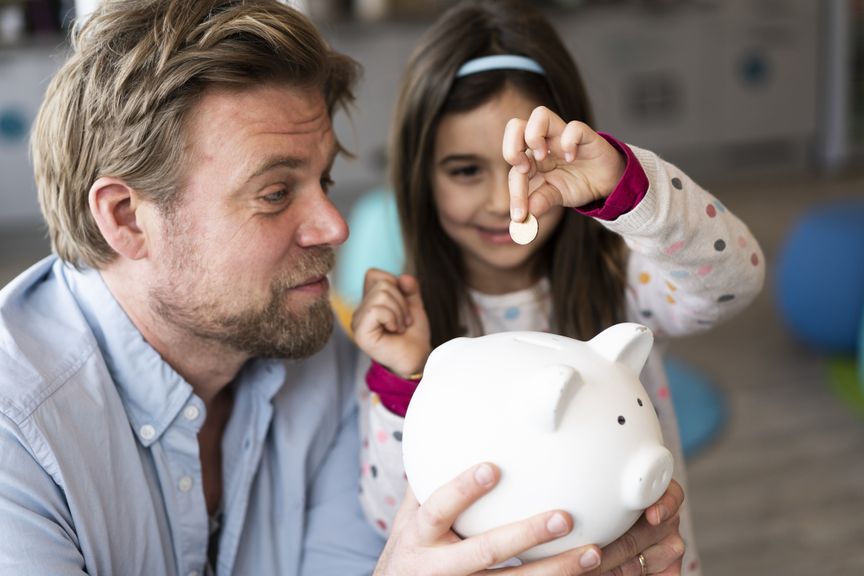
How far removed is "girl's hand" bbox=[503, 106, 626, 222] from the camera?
1.10m

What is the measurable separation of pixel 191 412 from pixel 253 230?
271 millimetres

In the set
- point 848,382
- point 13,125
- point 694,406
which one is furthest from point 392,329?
point 13,125

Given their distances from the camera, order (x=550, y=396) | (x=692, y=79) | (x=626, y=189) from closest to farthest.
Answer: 1. (x=550, y=396)
2. (x=626, y=189)
3. (x=692, y=79)

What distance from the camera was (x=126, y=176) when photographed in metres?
1.32

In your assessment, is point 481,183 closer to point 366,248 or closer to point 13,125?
point 366,248

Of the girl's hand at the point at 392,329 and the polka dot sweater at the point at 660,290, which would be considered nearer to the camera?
the polka dot sweater at the point at 660,290

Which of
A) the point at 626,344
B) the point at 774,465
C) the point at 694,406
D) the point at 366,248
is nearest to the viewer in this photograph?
the point at 626,344

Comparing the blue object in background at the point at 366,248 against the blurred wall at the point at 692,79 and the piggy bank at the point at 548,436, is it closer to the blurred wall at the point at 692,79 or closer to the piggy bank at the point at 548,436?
the piggy bank at the point at 548,436

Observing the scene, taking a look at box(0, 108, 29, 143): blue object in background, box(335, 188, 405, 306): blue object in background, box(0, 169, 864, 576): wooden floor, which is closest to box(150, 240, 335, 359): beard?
box(335, 188, 405, 306): blue object in background

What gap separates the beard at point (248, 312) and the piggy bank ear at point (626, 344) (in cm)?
46

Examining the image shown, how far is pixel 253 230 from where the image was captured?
4.32ft

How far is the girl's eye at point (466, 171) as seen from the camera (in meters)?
1.51

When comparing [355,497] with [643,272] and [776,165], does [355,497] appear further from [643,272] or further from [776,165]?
[776,165]

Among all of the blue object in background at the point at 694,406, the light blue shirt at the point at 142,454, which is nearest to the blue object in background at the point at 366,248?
the blue object in background at the point at 694,406
